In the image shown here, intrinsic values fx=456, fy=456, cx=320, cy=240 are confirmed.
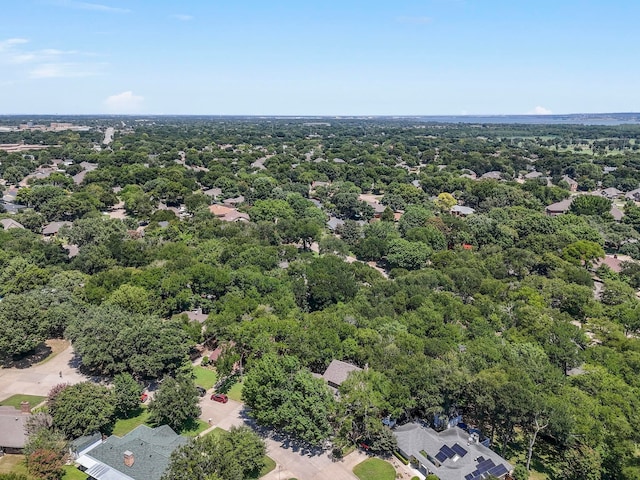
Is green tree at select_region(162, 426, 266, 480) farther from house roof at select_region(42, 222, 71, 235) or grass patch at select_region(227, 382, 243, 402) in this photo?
house roof at select_region(42, 222, 71, 235)

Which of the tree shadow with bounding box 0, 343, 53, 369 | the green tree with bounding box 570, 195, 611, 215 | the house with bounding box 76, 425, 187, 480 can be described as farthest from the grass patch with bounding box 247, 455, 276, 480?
the green tree with bounding box 570, 195, 611, 215

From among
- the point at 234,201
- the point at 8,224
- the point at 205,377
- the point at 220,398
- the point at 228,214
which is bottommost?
the point at 205,377

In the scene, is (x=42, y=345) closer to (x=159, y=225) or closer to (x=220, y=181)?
(x=159, y=225)

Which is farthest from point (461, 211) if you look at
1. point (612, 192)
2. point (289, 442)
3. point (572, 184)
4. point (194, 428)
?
point (194, 428)

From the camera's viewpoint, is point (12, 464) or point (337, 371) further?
point (337, 371)

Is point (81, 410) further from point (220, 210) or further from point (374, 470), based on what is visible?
point (220, 210)

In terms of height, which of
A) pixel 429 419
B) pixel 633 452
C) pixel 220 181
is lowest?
pixel 429 419

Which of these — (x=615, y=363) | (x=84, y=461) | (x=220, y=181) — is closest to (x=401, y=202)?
(x=220, y=181)

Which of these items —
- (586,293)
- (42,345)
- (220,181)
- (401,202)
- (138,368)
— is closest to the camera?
(138,368)
